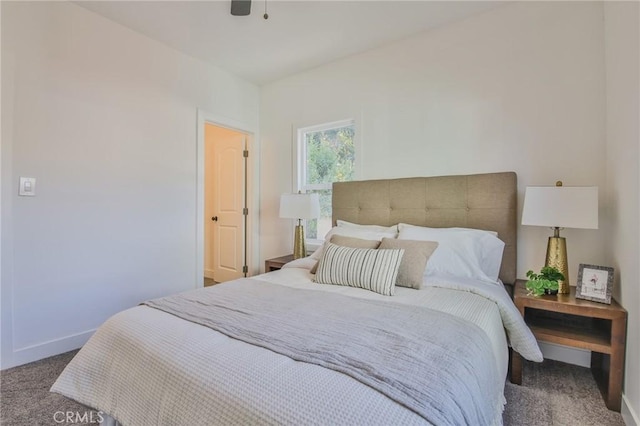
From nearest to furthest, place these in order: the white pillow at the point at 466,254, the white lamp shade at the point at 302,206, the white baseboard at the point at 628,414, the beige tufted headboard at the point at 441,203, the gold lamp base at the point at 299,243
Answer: the white baseboard at the point at 628,414 < the white pillow at the point at 466,254 < the beige tufted headboard at the point at 441,203 < the white lamp shade at the point at 302,206 < the gold lamp base at the point at 299,243

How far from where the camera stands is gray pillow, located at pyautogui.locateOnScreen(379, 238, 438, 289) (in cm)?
183

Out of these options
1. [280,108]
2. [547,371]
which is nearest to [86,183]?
[280,108]

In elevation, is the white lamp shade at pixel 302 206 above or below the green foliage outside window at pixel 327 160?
below

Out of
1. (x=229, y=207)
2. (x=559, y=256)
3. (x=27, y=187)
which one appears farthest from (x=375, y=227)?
(x=27, y=187)

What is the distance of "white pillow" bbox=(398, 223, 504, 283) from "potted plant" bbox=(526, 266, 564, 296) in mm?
213

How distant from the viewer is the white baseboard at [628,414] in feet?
4.68

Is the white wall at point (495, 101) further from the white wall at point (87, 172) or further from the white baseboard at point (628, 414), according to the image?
the white wall at point (87, 172)

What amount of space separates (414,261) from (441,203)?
33.4 inches

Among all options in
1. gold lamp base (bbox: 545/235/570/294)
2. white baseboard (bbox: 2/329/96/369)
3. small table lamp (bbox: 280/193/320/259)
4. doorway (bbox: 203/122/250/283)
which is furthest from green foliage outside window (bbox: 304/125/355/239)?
white baseboard (bbox: 2/329/96/369)

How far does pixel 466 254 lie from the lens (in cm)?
204

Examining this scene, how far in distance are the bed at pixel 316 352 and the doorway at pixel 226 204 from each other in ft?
6.98

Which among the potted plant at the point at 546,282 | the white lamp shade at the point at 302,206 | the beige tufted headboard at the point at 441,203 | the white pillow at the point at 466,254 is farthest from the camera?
the white lamp shade at the point at 302,206

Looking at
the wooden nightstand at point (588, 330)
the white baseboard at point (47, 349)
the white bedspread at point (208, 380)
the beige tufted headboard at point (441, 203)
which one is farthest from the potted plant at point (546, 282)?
the white baseboard at point (47, 349)

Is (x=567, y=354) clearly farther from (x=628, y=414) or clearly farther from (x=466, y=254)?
(x=466, y=254)
